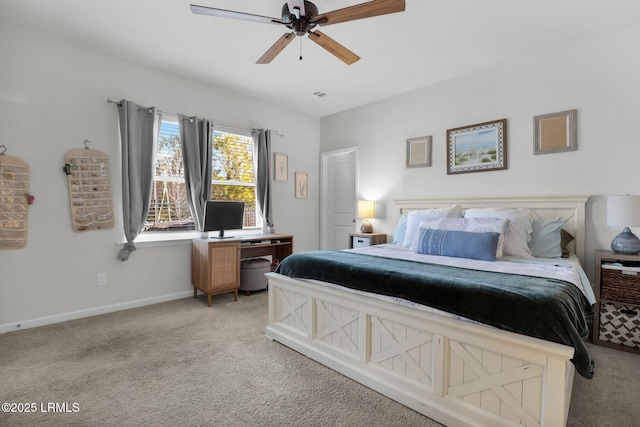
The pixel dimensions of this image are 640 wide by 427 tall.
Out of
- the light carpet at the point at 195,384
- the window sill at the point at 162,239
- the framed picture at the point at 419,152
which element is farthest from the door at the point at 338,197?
the light carpet at the point at 195,384

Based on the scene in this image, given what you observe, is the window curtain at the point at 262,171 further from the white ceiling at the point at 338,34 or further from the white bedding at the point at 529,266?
the white bedding at the point at 529,266

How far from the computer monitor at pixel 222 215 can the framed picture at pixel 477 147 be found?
9.05 ft

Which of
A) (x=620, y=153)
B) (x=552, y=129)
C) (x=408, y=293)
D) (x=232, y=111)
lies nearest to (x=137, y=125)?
(x=232, y=111)

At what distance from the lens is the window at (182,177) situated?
3804 millimetres

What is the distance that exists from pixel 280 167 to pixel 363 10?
3050 mm

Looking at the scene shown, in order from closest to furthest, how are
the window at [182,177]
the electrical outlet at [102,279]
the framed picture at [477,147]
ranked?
the electrical outlet at [102,279] → the framed picture at [477,147] → the window at [182,177]

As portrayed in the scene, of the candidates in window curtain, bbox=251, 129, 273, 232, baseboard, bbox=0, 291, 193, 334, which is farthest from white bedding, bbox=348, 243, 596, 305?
baseboard, bbox=0, 291, 193, 334

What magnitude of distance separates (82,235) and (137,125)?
1302 millimetres

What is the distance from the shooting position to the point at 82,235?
126 inches

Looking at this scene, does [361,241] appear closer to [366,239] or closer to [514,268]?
[366,239]

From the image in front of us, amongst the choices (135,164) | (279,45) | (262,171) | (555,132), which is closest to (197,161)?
(135,164)

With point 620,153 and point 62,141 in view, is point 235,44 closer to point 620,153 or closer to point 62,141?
point 62,141

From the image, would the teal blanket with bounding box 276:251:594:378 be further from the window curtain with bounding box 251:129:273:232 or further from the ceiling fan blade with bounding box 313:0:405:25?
the window curtain with bounding box 251:129:273:232

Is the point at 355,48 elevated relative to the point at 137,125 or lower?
elevated
